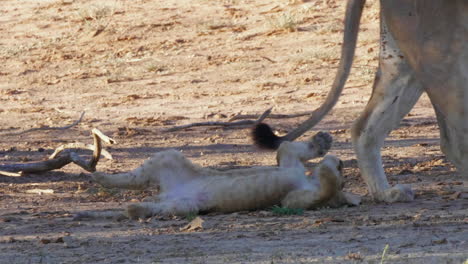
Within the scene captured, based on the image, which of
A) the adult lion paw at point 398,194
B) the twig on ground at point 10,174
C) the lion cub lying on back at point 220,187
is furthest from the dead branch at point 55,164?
the adult lion paw at point 398,194

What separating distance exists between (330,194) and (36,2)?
9147 mm

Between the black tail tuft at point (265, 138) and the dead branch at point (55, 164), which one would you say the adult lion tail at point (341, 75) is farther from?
the dead branch at point (55, 164)

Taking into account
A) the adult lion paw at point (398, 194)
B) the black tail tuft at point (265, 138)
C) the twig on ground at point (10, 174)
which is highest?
the black tail tuft at point (265, 138)

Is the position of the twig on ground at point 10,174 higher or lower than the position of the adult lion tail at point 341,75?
lower

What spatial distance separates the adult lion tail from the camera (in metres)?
6.08

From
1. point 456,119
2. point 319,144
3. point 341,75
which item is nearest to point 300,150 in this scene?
point 319,144

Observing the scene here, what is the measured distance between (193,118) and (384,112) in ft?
14.3

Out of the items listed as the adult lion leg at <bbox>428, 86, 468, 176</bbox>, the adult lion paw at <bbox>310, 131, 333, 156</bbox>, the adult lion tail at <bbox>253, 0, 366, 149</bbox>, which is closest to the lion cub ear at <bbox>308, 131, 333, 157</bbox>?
the adult lion paw at <bbox>310, 131, 333, 156</bbox>

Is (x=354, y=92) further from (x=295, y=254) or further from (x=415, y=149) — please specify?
(x=295, y=254)

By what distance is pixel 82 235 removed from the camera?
17.3 feet

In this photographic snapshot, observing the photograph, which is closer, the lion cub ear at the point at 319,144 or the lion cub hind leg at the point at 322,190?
the lion cub hind leg at the point at 322,190

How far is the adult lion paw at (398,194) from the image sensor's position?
602 centimetres

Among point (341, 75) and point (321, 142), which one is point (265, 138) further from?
point (341, 75)

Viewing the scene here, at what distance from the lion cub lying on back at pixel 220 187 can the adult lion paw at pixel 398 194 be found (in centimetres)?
26
